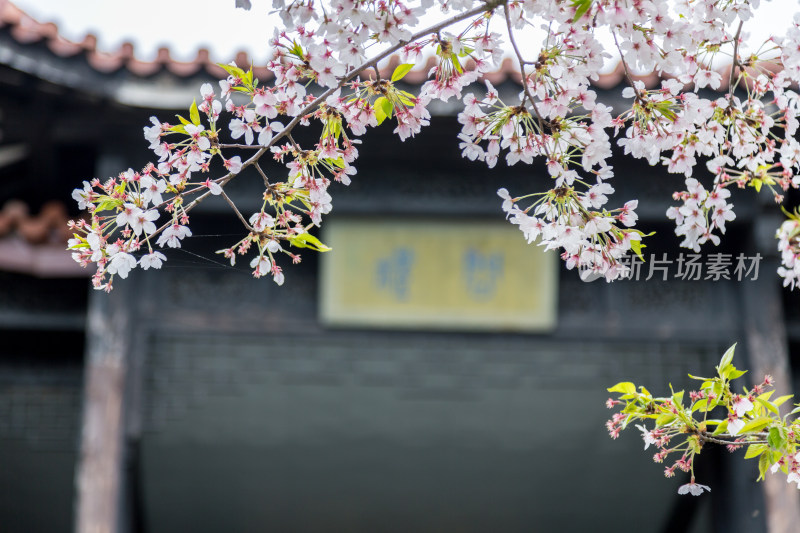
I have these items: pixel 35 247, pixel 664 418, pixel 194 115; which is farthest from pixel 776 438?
pixel 35 247

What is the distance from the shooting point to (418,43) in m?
1.97

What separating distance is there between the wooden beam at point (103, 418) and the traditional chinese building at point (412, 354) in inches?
4.6

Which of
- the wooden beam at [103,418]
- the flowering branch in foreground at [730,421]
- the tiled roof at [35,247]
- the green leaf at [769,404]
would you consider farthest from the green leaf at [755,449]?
the tiled roof at [35,247]

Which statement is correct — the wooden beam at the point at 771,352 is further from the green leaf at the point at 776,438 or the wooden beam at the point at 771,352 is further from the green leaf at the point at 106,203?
the green leaf at the point at 106,203

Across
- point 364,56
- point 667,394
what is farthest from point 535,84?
point 667,394

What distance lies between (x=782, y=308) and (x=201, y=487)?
358cm

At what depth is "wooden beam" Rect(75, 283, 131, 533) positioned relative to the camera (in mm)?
4281

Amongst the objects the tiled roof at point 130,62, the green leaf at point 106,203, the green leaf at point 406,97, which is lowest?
the green leaf at point 106,203

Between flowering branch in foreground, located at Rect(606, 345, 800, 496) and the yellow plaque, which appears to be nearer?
flowering branch in foreground, located at Rect(606, 345, 800, 496)

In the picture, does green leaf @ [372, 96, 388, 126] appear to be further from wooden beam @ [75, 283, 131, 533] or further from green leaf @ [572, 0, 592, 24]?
wooden beam @ [75, 283, 131, 533]

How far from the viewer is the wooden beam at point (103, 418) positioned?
4.28m

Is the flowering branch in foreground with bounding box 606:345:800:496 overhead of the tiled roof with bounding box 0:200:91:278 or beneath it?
beneath

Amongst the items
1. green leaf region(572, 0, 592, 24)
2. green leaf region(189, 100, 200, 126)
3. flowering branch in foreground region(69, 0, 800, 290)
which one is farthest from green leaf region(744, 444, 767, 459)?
green leaf region(189, 100, 200, 126)

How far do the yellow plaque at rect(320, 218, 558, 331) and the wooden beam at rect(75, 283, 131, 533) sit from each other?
1.14 meters
